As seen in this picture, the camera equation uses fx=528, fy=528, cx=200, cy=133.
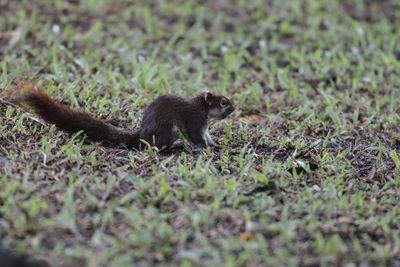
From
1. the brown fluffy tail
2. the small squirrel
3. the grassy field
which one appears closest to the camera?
the grassy field

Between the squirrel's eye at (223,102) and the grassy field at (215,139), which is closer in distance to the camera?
the grassy field at (215,139)

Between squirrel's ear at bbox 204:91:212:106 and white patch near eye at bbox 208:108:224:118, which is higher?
squirrel's ear at bbox 204:91:212:106

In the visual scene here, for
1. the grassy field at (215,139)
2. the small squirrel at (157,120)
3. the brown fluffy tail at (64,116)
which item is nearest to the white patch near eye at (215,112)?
the small squirrel at (157,120)

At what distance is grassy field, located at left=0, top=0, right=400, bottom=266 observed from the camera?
Result: 354cm

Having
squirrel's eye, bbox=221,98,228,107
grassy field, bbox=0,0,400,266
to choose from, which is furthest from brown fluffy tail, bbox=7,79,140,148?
squirrel's eye, bbox=221,98,228,107

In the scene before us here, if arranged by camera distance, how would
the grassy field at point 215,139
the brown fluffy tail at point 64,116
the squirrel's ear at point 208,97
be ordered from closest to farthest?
the grassy field at point 215,139
the brown fluffy tail at point 64,116
the squirrel's ear at point 208,97

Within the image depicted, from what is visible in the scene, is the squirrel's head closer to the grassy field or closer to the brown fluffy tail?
the grassy field

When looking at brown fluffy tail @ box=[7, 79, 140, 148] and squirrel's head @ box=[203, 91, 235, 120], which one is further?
squirrel's head @ box=[203, 91, 235, 120]

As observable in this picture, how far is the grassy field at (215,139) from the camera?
11.6ft

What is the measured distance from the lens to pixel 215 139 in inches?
209

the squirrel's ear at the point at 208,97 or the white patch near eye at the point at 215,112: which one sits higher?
the squirrel's ear at the point at 208,97

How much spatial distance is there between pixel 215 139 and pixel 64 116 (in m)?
1.55

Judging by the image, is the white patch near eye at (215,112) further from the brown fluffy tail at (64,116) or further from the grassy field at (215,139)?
the brown fluffy tail at (64,116)

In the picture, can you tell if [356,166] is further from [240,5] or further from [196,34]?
[240,5]
